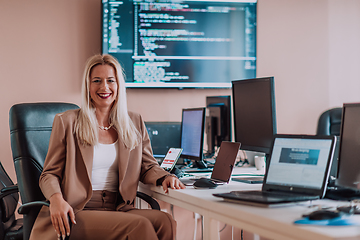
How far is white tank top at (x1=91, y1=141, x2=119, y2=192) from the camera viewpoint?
1.89 m

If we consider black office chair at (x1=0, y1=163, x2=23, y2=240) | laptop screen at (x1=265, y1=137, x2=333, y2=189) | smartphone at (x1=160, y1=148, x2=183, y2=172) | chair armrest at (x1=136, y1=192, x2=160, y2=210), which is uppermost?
laptop screen at (x1=265, y1=137, x2=333, y2=189)

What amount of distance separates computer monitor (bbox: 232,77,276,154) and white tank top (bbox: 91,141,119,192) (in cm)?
74

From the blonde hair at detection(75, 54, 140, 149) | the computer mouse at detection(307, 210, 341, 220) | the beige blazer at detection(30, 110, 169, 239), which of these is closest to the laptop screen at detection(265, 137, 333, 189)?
the computer mouse at detection(307, 210, 341, 220)

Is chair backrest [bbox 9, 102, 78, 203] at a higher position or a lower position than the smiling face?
lower

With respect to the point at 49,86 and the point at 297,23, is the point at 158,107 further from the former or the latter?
the point at 297,23

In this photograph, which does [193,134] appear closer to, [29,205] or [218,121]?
[218,121]

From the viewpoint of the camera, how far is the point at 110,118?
6.72 feet

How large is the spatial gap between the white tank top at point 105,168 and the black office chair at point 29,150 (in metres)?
0.16

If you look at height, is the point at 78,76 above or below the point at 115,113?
above

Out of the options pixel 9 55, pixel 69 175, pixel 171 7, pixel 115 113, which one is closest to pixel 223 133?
pixel 115 113

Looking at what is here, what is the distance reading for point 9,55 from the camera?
10.7 feet

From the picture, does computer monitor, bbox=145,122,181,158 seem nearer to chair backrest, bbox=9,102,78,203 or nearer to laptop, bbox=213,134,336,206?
chair backrest, bbox=9,102,78,203

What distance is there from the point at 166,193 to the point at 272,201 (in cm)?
67

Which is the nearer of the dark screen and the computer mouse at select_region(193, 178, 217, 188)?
the computer mouse at select_region(193, 178, 217, 188)
